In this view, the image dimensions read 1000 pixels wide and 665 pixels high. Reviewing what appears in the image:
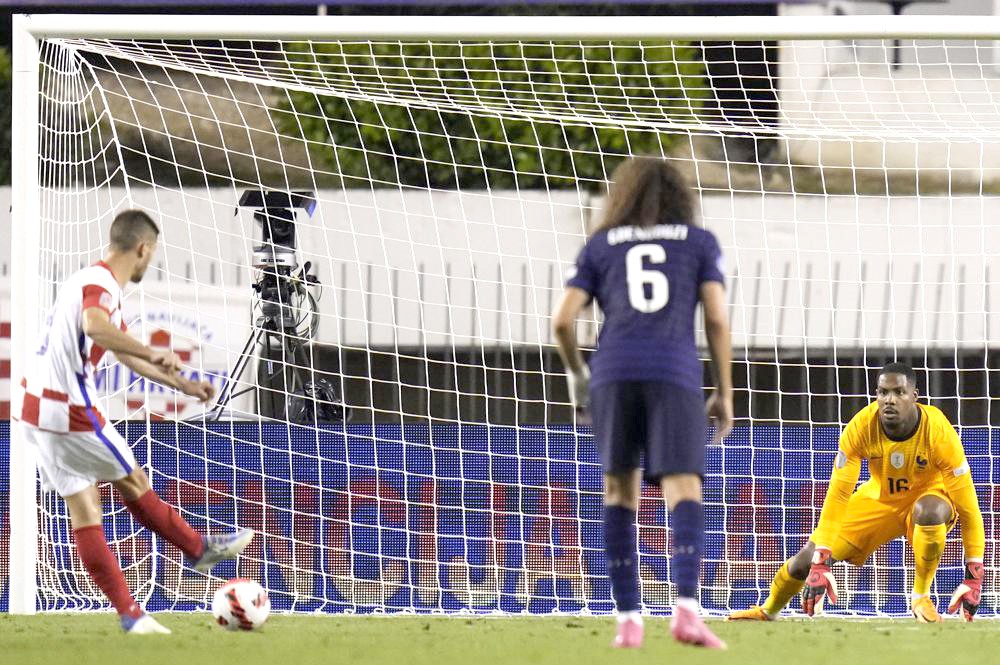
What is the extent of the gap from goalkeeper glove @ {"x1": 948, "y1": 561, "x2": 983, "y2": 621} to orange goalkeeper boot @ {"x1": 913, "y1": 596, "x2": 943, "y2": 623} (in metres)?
0.14

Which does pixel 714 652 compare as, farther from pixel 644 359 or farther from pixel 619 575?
pixel 644 359

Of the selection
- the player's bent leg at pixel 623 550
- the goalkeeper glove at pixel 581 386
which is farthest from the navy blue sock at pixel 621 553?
the goalkeeper glove at pixel 581 386

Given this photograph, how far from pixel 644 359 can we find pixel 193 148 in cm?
1151

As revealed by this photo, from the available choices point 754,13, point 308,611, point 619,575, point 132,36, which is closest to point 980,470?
point 308,611

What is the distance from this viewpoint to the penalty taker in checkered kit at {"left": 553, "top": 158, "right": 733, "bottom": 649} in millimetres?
4363

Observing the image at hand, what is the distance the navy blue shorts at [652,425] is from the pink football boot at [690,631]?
0.39m

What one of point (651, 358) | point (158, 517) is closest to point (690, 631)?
point (651, 358)

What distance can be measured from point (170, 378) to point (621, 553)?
1.60 m

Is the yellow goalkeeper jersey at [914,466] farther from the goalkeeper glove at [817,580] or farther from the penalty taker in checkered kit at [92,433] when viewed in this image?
the penalty taker in checkered kit at [92,433]

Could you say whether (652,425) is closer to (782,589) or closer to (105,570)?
(105,570)

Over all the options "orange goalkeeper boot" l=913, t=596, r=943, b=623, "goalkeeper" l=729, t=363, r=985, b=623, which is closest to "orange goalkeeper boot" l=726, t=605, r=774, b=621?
"goalkeeper" l=729, t=363, r=985, b=623

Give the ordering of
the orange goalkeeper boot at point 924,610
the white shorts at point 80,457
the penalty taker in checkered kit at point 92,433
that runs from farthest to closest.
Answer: the orange goalkeeper boot at point 924,610
the white shorts at point 80,457
the penalty taker in checkered kit at point 92,433

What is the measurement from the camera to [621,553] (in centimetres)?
450

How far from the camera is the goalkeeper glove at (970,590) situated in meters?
7.05
